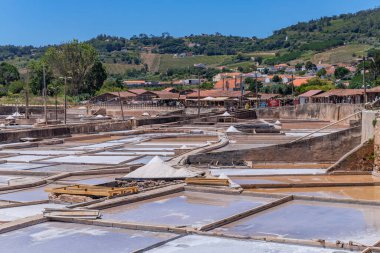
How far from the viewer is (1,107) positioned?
62844 mm

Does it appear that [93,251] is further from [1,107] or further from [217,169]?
[1,107]

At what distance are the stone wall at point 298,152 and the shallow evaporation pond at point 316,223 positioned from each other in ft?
35.4

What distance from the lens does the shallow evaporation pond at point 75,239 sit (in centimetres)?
1035

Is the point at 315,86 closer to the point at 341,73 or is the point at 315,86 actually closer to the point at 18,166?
the point at 341,73

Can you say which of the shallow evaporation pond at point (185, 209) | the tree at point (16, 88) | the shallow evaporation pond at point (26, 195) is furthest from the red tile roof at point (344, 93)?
the shallow evaporation pond at point (185, 209)

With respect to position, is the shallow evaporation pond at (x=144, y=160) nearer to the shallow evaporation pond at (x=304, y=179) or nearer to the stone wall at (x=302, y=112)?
the shallow evaporation pond at (x=304, y=179)

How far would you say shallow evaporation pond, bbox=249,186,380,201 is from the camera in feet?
59.1

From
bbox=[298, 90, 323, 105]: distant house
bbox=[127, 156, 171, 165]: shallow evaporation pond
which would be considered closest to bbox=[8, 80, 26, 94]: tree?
bbox=[298, 90, 323, 105]: distant house

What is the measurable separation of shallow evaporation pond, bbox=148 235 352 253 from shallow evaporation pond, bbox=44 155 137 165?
13864 mm

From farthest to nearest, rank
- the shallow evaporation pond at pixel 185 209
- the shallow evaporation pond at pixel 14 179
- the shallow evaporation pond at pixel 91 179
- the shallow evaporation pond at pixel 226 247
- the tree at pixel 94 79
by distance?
the tree at pixel 94 79
the shallow evaporation pond at pixel 91 179
the shallow evaporation pond at pixel 14 179
the shallow evaporation pond at pixel 185 209
the shallow evaporation pond at pixel 226 247

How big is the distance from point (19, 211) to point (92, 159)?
1175cm

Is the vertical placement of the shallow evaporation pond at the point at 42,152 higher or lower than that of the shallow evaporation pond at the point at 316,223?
lower

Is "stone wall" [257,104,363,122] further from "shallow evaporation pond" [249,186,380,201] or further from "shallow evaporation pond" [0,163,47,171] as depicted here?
"shallow evaporation pond" [249,186,380,201]

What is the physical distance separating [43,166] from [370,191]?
439 inches
